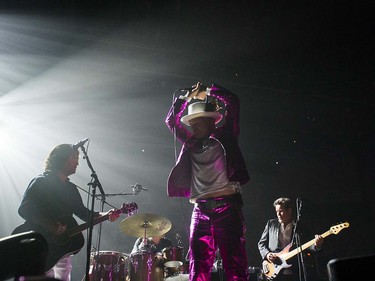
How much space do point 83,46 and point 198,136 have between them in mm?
4176

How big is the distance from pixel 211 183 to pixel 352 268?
2.25 m

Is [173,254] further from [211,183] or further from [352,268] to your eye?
[352,268]

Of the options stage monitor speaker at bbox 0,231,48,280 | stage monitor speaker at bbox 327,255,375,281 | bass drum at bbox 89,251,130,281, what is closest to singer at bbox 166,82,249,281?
stage monitor speaker at bbox 327,255,375,281

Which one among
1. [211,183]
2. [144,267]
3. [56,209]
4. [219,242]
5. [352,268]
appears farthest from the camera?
[144,267]

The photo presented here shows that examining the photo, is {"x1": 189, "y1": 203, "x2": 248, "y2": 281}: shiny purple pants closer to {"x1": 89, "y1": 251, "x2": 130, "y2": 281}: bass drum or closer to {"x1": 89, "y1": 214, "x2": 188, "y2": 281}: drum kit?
{"x1": 89, "y1": 214, "x2": 188, "y2": 281}: drum kit

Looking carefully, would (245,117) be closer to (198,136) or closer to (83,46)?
(83,46)

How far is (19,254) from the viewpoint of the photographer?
916mm

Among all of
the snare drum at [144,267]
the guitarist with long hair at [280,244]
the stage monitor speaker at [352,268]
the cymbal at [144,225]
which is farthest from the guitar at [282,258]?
the stage monitor speaker at [352,268]

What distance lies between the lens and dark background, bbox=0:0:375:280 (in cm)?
594

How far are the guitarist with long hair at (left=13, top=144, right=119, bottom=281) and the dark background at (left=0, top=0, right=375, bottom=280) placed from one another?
3053 millimetres

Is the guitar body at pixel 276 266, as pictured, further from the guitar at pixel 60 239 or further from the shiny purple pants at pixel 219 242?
the guitar at pixel 60 239

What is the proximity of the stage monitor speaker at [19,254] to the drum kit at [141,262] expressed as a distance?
4215 mm

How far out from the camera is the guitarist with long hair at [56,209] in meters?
3.62

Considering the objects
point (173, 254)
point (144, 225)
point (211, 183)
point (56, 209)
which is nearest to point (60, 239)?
point (56, 209)
